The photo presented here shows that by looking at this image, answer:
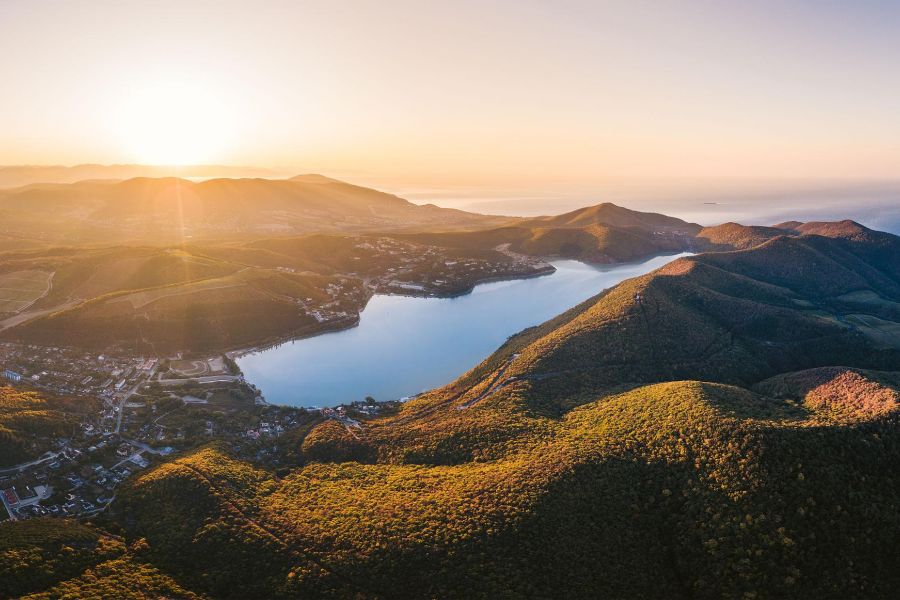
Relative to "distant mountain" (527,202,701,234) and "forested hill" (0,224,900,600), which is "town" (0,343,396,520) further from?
"distant mountain" (527,202,701,234)

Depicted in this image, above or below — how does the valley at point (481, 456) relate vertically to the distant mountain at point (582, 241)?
below

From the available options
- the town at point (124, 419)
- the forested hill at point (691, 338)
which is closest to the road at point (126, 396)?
the town at point (124, 419)

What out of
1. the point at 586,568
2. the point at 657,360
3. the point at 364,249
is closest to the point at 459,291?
the point at 364,249

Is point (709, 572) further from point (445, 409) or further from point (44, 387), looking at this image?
point (44, 387)

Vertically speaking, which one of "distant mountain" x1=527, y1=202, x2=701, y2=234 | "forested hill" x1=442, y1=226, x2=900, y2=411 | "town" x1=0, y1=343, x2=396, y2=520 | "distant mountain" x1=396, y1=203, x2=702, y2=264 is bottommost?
"town" x1=0, y1=343, x2=396, y2=520

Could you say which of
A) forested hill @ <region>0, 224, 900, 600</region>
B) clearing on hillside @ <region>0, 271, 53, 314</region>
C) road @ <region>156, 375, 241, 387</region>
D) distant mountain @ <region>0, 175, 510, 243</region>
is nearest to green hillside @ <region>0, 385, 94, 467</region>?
road @ <region>156, 375, 241, 387</region>

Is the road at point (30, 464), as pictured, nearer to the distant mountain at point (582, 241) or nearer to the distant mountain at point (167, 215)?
the distant mountain at point (582, 241)
